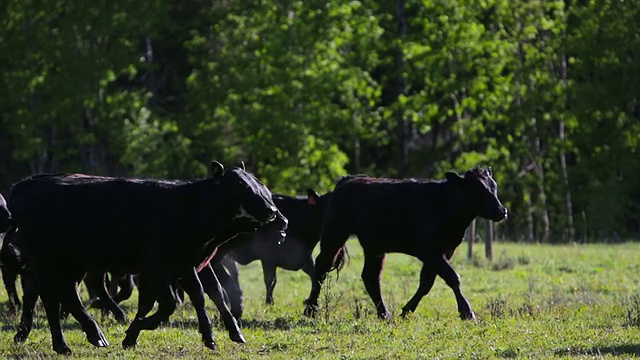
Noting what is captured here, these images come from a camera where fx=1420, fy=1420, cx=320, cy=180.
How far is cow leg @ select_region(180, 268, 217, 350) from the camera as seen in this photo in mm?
13977

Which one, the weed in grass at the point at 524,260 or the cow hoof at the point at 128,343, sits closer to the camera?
the cow hoof at the point at 128,343

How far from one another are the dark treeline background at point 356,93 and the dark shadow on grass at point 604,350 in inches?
959

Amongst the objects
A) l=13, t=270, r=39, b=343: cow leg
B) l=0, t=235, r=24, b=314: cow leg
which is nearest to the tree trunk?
l=0, t=235, r=24, b=314: cow leg

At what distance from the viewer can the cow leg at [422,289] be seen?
57.1 ft

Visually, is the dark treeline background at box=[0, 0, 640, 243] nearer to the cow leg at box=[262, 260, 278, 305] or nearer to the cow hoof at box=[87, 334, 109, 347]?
the cow leg at box=[262, 260, 278, 305]

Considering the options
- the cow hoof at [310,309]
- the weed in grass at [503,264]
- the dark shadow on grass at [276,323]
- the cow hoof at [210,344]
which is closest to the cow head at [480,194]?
the cow hoof at [310,309]

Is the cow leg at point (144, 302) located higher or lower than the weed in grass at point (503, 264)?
higher

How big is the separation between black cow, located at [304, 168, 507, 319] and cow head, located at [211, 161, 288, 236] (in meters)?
3.38

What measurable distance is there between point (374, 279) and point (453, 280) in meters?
1.25

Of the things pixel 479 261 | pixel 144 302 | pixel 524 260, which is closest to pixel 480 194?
pixel 144 302

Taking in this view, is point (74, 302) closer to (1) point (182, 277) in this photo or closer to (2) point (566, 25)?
(1) point (182, 277)

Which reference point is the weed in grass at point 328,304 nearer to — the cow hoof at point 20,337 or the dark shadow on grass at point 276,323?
the dark shadow on grass at point 276,323

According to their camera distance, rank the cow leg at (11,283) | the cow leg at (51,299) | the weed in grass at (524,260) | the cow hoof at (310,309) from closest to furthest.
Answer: the cow leg at (51,299) → the cow leg at (11,283) → the cow hoof at (310,309) → the weed in grass at (524,260)

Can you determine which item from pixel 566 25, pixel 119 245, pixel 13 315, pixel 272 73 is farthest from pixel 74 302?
pixel 566 25
